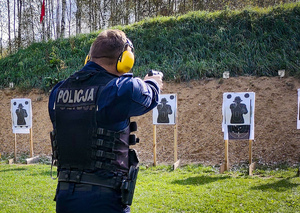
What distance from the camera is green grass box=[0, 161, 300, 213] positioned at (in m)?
4.29

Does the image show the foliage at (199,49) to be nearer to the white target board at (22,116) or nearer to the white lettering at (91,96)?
the white target board at (22,116)

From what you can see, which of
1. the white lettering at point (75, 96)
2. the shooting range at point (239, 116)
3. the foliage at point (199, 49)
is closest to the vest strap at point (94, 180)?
the white lettering at point (75, 96)

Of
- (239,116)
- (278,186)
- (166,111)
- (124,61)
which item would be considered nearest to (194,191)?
(278,186)

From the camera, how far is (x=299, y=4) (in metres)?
11.3

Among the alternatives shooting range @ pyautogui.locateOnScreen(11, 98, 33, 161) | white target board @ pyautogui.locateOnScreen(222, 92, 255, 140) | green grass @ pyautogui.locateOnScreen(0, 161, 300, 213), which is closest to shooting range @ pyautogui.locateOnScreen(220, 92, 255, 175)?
white target board @ pyautogui.locateOnScreen(222, 92, 255, 140)

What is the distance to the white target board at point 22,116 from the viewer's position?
9395 millimetres

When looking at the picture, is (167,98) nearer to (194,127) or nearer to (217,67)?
(194,127)

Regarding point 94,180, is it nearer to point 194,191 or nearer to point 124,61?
point 124,61

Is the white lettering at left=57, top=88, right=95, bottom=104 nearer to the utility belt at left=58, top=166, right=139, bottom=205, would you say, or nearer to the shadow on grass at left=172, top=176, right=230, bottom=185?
the utility belt at left=58, top=166, right=139, bottom=205

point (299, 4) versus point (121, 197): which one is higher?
point (299, 4)

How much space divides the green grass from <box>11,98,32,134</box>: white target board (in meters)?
2.66

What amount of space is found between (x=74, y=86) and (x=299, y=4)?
11.9 meters

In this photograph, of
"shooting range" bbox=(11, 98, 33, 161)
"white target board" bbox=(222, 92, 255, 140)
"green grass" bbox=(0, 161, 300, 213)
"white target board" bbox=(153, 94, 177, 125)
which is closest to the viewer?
"green grass" bbox=(0, 161, 300, 213)

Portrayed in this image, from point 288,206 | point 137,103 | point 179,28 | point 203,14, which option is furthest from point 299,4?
point 137,103
